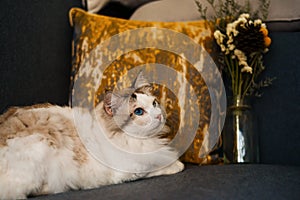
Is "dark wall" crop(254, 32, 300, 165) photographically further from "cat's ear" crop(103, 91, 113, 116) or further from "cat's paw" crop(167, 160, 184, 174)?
"cat's ear" crop(103, 91, 113, 116)

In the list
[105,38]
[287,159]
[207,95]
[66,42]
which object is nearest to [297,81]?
[287,159]

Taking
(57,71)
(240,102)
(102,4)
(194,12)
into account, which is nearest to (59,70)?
(57,71)

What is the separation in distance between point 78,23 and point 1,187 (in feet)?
2.69

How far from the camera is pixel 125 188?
0.93 meters

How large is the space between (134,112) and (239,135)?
510 mm

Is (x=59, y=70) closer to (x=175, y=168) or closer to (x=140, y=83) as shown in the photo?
(x=140, y=83)

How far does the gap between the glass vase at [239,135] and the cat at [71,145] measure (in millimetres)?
316

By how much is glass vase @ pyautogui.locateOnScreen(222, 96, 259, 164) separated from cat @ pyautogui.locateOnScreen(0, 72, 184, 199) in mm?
316

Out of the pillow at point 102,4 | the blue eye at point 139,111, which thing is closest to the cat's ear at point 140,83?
the blue eye at point 139,111

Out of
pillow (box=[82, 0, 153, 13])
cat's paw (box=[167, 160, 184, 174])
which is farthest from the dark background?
cat's paw (box=[167, 160, 184, 174])

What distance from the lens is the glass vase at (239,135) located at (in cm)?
141

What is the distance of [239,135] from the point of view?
1407 millimetres

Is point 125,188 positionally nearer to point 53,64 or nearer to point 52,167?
point 52,167

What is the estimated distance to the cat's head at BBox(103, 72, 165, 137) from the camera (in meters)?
1.11
